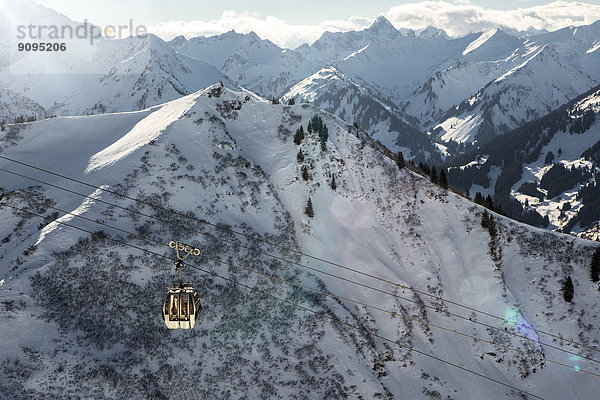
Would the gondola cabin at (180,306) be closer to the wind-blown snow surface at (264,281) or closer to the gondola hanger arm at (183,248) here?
the gondola hanger arm at (183,248)

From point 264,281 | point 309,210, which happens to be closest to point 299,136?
point 309,210

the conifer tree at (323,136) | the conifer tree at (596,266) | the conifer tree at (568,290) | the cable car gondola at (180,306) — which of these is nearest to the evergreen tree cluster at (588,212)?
the conifer tree at (596,266)

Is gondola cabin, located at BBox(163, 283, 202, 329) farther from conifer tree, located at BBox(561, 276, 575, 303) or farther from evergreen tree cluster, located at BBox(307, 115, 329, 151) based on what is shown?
evergreen tree cluster, located at BBox(307, 115, 329, 151)

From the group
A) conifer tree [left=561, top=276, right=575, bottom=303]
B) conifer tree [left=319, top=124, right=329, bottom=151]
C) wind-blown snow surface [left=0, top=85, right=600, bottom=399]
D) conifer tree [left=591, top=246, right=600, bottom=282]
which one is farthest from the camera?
conifer tree [left=319, top=124, right=329, bottom=151]

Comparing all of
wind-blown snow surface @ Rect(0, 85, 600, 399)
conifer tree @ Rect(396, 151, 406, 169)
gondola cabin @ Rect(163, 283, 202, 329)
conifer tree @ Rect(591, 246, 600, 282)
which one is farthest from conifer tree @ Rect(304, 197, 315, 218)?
gondola cabin @ Rect(163, 283, 202, 329)

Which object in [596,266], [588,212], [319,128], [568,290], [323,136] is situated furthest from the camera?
[588,212]

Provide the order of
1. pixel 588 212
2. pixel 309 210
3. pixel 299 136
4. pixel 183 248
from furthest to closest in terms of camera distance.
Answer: pixel 588 212 < pixel 299 136 < pixel 309 210 < pixel 183 248

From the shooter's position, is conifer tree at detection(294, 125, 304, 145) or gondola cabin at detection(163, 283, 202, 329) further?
conifer tree at detection(294, 125, 304, 145)

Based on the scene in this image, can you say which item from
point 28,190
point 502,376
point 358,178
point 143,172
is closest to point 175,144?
point 143,172

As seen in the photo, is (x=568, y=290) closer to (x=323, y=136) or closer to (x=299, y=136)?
(x=323, y=136)
